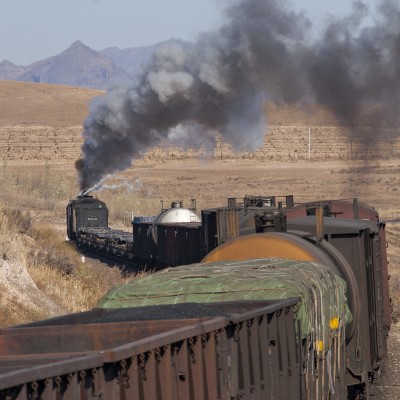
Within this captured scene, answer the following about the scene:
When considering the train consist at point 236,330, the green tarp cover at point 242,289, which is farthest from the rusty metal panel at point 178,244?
the green tarp cover at point 242,289

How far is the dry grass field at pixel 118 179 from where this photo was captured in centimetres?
2064

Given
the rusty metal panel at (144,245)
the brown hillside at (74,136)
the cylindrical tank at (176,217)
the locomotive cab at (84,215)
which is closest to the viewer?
the rusty metal panel at (144,245)

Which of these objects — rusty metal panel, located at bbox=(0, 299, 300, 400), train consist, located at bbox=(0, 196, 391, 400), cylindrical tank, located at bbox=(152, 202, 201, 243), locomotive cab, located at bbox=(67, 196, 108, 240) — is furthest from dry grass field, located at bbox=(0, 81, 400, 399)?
rusty metal panel, located at bbox=(0, 299, 300, 400)

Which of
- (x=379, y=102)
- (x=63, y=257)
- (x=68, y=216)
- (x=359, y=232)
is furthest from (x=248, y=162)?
(x=359, y=232)

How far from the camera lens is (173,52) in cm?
4072

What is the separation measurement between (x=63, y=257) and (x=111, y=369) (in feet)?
62.0

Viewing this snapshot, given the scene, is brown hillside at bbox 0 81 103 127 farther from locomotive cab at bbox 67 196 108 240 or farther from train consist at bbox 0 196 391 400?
train consist at bbox 0 196 391 400

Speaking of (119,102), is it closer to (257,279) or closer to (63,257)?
(63,257)

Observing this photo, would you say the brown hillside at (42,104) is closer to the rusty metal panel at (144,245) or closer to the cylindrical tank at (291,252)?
the rusty metal panel at (144,245)

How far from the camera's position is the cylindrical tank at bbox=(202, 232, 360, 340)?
40.2 ft

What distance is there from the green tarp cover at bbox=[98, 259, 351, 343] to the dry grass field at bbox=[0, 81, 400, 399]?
566cm

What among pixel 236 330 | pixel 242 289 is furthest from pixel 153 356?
pixel 242 289

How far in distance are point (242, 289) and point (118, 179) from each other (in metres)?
80.7

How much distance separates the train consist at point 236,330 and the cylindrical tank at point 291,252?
0.05ft
